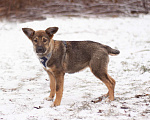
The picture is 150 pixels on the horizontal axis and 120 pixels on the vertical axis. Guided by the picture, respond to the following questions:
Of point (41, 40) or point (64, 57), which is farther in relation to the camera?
point (64, 57)

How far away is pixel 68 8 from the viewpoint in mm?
21609

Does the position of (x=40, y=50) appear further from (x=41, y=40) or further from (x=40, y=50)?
(x=41, y=40)

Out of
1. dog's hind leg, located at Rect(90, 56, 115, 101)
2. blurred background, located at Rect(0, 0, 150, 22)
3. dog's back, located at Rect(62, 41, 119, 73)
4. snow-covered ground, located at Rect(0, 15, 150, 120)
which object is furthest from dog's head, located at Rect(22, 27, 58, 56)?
blurred background, located at Rect(0, 0, 150, 22)

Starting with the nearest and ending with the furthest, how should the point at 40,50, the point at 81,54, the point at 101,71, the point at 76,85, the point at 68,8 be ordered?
the point at 40,50
the point at 101,71
the point at 81,54
the point at 76,85
the point at 68,8

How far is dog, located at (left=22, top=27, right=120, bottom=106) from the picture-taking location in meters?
5.91

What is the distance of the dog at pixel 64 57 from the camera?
5906 millimetres

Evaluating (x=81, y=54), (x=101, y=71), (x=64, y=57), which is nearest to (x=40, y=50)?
(x=64, y=57)

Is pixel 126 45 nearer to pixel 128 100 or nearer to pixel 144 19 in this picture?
pixel 144 19

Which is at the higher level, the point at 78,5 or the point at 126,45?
the point at 78,5

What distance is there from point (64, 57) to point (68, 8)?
16119mm

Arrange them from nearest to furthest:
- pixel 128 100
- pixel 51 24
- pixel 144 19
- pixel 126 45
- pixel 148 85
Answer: pixel 128 100 → pixel 148 85 → pixel 126 45 → pixel 51 24 → pixel 144 19

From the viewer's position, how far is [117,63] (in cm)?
1103

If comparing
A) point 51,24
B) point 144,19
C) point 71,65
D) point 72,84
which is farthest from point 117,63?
point 144,19

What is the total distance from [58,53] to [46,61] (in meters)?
0.37
